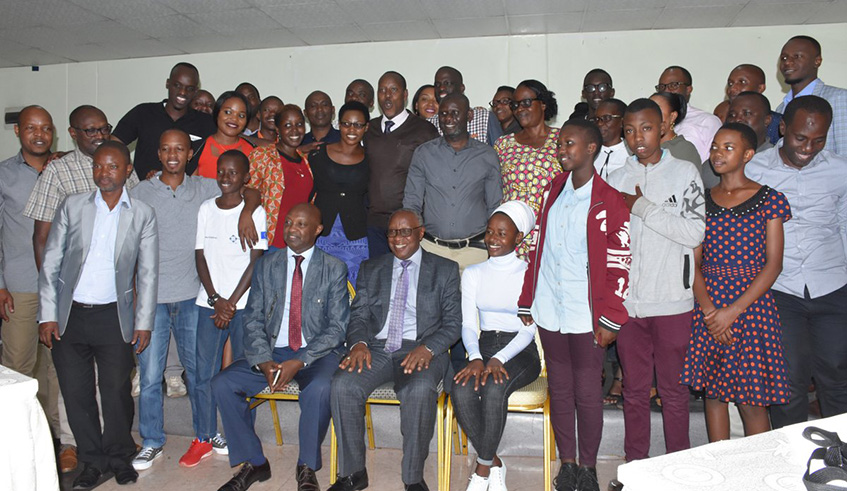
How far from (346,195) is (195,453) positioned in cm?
183

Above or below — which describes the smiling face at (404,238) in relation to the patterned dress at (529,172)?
below

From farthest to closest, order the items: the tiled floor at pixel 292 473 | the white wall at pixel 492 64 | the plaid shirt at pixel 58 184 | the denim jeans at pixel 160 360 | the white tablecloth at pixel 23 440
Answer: the white wall at pixel 492 64 → the denim jeans at pixel 160 360 → the plaid shirt at pixel 58 184 → the tiled floor at pixel 292 473 → the white tablecloth at pixel 23 440

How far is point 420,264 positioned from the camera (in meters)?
3.45

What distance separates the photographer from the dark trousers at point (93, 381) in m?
3.31

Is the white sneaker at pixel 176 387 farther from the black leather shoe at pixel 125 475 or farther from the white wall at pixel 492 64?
the white wall at pixel 492 64

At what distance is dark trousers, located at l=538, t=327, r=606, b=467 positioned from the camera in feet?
9.86

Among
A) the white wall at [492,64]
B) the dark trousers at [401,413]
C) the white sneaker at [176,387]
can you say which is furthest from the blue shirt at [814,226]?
the white wall at [492,64]

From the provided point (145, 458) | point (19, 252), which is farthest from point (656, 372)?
point (19, 252)

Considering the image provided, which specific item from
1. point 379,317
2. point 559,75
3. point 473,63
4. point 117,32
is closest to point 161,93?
point 117,32

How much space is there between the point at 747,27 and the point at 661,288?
5826 millimetres

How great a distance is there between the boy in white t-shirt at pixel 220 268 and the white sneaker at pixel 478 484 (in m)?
1.53

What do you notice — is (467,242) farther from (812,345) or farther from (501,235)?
(812,345)

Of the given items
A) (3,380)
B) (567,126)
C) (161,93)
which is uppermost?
(161,93)

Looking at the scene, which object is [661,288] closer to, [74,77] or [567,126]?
[567,126]
